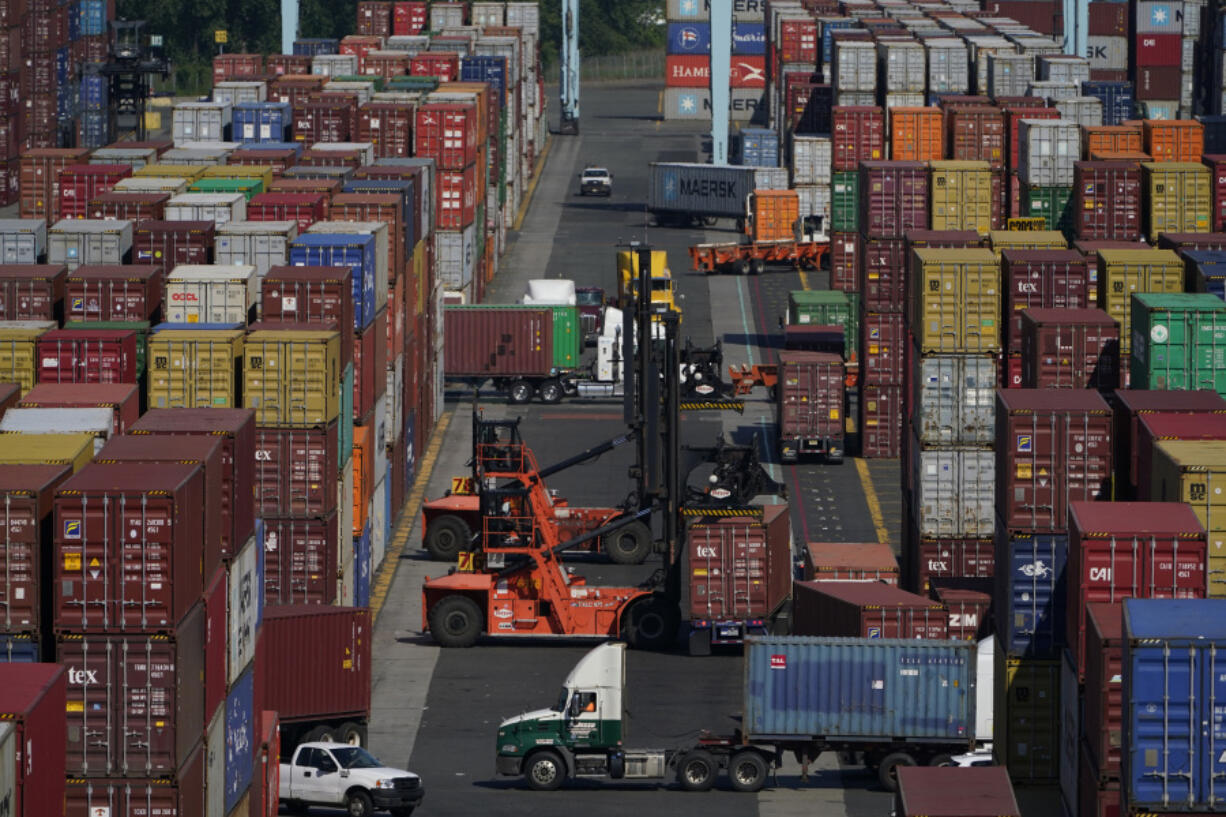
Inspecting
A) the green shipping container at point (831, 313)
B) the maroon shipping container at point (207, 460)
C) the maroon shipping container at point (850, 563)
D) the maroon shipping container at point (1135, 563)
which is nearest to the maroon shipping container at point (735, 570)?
the maroon shipping container at point (850, 563)

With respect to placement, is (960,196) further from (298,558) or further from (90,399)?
(90,399)

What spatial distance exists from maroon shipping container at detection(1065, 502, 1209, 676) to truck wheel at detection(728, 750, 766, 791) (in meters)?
11.4

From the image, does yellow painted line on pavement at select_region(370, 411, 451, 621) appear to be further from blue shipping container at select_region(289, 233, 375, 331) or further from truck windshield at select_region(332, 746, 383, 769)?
truck windshield at select_region(332, 746, 383, 769)

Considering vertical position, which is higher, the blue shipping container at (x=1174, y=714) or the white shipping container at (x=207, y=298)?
the white shipping container at (x=207, y=298)

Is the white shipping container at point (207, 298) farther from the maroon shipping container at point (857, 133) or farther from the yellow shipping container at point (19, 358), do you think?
the maroon shipping container at point (857, 133)

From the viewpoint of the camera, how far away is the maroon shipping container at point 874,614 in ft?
197

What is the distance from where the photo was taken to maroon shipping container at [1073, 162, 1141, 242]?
289 feet

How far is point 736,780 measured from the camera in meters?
56.1

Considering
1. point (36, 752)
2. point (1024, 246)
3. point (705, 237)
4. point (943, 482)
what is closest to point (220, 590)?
point (36, 752)

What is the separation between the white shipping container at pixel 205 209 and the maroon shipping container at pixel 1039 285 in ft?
83.6

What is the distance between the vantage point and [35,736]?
113 feet

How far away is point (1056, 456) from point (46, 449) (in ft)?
73.4

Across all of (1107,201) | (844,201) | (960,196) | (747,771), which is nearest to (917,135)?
(844,201)

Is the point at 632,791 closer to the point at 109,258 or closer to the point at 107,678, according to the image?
the point at 107,678
